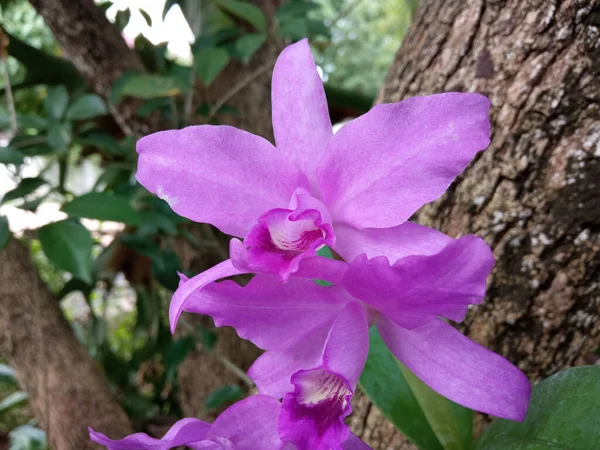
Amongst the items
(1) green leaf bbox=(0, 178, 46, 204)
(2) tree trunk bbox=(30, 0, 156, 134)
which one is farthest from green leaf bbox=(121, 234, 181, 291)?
(2) tree trunk bbox=(30, 0, 156, 134)

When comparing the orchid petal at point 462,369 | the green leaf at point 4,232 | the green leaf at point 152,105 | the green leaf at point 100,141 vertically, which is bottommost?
the green leaf at point 4,232

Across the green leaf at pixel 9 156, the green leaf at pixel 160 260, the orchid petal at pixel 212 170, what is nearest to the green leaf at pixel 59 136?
the green leaf at pixel 9 156

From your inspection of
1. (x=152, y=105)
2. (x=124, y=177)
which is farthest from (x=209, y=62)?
(x=124, y=177)

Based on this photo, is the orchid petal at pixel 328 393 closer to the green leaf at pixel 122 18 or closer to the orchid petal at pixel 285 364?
the orchid petal at pixel 285 364

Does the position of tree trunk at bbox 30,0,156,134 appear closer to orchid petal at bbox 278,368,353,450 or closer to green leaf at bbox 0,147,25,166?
green leaf at bbox 0,147,25,166

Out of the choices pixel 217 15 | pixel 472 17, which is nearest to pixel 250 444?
pixel 472 17

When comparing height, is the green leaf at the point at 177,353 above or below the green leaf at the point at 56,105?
below
